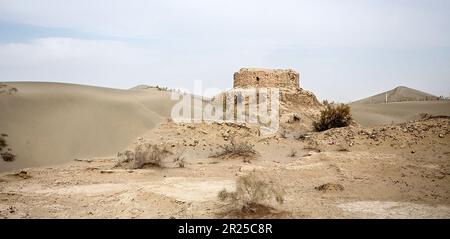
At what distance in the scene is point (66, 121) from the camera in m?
15.2

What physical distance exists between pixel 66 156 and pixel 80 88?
5501mm

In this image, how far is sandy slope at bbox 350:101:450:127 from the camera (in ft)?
97.5

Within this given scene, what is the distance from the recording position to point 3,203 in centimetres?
758

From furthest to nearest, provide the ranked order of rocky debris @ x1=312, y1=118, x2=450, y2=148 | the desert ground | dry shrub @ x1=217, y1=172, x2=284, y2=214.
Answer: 1. rocky debris @ x1=312, y1=118, x2=450, y2=148
2. the desert ground
3. dry shrub @ x1=217, y1=172, x2=284, y2=214

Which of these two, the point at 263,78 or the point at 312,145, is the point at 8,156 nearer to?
the point at 312,145

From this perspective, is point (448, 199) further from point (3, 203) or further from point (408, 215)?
→ point (3, 203)

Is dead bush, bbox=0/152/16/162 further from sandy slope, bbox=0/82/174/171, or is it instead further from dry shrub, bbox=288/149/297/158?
dry shrub, bbox=288/149/297/158

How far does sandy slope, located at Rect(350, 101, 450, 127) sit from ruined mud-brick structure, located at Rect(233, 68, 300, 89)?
412 inches

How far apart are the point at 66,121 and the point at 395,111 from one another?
1040 inches

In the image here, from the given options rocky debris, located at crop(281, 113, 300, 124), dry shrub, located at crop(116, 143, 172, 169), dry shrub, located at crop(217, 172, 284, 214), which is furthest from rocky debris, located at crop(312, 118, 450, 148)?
dry shrub, located at crop(217, 172, 284, 214)

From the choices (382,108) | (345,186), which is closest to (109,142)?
(345,186)

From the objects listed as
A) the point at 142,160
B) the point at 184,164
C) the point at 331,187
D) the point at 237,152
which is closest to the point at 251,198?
the point at 331,187

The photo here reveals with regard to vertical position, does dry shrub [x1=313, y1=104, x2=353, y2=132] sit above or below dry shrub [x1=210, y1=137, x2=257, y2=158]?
above

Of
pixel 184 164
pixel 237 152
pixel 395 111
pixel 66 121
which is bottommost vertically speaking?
pixel 184 164
